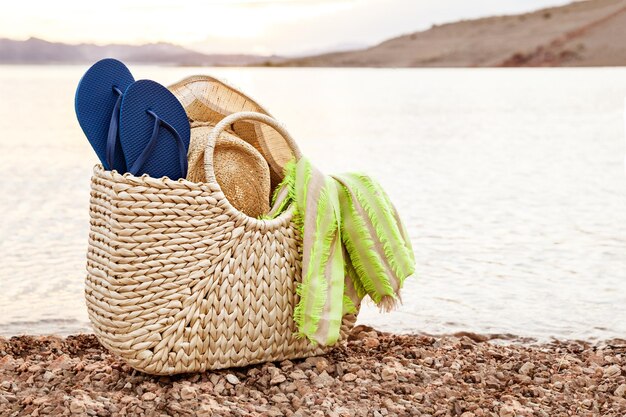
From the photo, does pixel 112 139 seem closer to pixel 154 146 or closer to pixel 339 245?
pixel 154 146

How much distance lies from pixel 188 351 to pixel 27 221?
3.02 meters

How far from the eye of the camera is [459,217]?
5273 millimetres

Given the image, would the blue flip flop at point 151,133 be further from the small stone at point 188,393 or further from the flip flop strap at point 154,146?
the small stone at point 188,393

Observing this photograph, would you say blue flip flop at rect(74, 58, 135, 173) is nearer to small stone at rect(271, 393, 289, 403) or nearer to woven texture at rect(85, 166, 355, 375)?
woven texture at rect(85, 166, 355, 375)

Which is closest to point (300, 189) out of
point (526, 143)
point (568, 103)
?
point (526, 143)

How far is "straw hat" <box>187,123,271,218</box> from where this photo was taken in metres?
2.55

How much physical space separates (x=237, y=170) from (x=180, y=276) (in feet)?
1.36

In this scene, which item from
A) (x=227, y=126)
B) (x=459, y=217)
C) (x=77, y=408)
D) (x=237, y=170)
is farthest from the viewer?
(x=459, y=217)

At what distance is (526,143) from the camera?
9.20 meters

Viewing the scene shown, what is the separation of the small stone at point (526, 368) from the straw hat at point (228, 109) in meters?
0.96

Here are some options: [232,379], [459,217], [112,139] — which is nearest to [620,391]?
[232,379]

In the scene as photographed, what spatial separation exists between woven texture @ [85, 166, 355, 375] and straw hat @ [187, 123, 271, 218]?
0.16m

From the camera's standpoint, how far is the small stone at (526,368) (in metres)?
2.58

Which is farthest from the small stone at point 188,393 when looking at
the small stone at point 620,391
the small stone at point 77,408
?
the small stone at point 620,391
